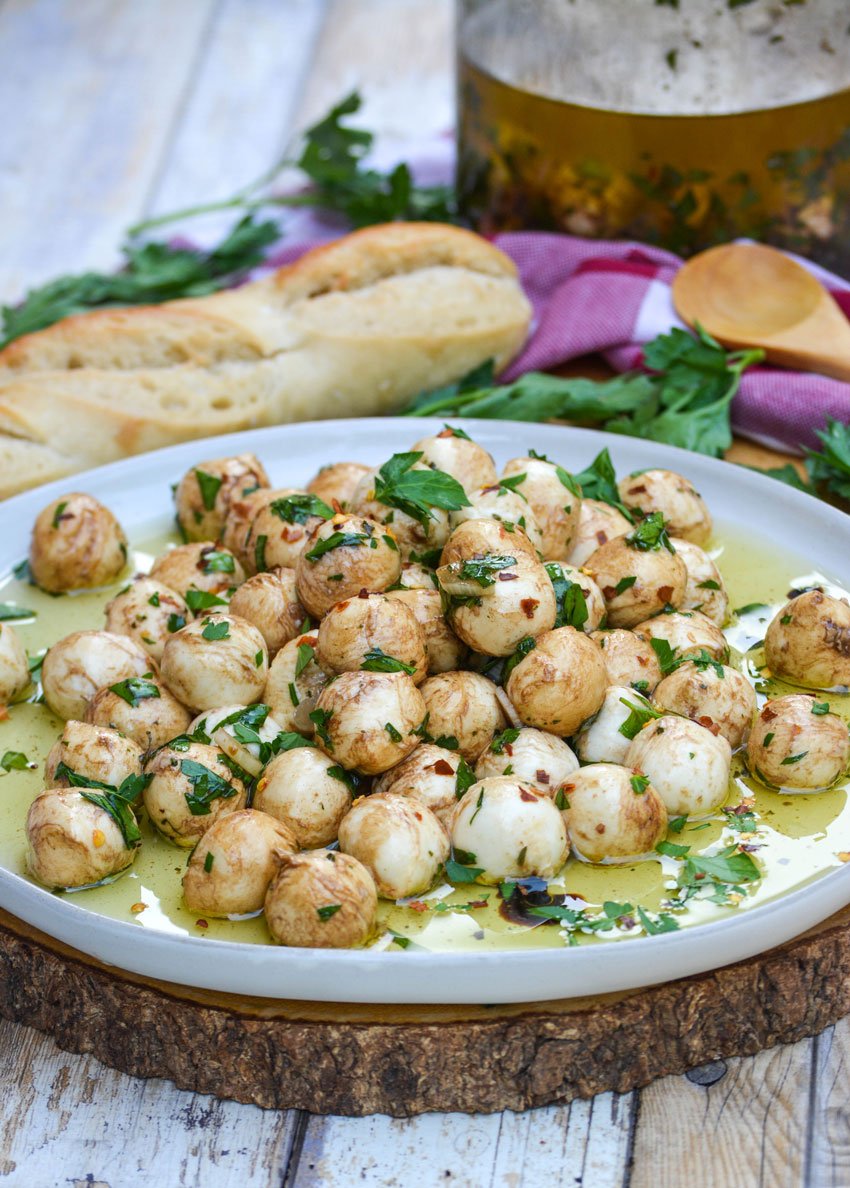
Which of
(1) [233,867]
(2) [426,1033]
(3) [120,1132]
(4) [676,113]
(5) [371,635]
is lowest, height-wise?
(3) [120,1132]

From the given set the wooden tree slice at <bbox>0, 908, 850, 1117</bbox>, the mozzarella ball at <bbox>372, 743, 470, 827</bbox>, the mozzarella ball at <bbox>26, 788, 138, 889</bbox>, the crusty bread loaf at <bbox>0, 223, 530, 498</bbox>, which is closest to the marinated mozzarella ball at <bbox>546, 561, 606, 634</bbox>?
the mozzarella ball at <bbox>372, 743, 470, 827</bbox>

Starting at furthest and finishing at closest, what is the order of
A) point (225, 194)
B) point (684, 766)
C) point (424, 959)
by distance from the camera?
point (225, 194), point (684, 766), point (424, 959)

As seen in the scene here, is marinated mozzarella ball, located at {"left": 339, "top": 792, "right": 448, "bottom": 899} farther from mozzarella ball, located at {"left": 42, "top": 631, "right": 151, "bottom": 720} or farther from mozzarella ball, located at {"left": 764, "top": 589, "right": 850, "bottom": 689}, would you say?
mozzarella ball, located at {"left": 764, "top": 589, "right": 850, "bottom": 689}

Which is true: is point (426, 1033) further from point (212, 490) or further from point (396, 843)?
point (212, 490)

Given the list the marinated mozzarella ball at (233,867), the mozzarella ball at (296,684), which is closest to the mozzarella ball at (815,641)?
the mozzarella ball at (296,684)

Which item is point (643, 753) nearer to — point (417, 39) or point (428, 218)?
point (428, 218)

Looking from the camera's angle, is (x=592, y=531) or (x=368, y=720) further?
(x=592, y=531)

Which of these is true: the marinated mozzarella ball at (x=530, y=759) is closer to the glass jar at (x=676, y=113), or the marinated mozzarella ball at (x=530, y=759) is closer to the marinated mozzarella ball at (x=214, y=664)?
the marinated mozzarella ball at (x=214, y=664)

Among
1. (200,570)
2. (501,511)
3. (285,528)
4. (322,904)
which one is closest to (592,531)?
(501,511)
